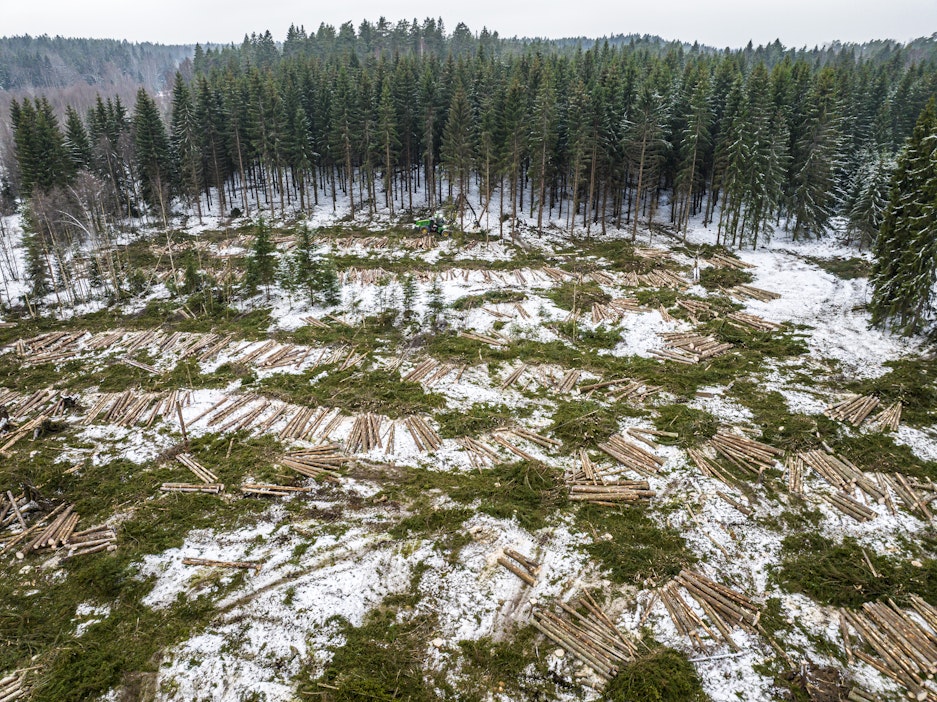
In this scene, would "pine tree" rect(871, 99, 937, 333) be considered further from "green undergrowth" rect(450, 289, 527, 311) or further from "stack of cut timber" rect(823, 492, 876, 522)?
"green undergrowth" rect(450, 289, 527, 311)

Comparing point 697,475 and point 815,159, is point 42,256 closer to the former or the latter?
point 697,475

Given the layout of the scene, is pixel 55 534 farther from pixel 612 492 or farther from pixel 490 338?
pixel 490 338

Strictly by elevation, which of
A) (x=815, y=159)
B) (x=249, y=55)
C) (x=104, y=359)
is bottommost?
(x=104, y=359)

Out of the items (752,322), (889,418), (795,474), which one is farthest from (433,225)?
(795,474)

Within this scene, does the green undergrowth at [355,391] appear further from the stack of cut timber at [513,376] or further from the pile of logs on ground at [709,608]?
the pile of logs on ground at [709,608]

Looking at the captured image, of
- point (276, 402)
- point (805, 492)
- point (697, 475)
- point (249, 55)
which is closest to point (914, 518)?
point (805, 492)

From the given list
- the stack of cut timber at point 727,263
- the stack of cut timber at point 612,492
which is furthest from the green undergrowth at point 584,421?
the stack of cut timber at point 727,263
